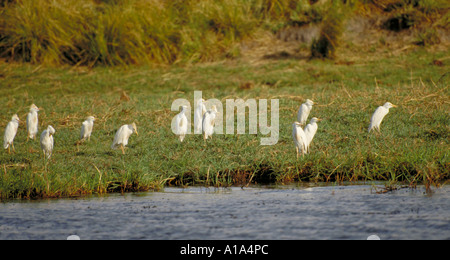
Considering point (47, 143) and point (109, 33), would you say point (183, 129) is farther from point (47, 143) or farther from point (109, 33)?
point (109, 33)

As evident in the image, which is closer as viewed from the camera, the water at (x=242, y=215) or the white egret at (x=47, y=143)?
the water at (x=242, y=215)

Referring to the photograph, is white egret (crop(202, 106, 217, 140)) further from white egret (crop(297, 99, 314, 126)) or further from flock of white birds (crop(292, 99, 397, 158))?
white egret (crop(297, 99, 314, 126))

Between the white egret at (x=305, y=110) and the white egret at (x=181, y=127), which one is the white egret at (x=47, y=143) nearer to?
the white egret at (x=181, y=127)

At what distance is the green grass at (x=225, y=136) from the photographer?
761 cm

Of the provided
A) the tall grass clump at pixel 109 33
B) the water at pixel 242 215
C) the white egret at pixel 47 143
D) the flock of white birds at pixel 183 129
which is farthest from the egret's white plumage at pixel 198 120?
the tall grass clump at pixel 109 33

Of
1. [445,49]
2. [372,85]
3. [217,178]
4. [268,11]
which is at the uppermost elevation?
[268,11]

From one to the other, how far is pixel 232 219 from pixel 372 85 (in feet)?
29.4

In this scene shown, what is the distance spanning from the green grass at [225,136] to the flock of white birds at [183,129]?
19 centimetres

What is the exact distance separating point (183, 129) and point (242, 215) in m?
3.87

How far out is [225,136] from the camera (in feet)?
33.3

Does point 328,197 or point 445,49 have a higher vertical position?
point 445,49

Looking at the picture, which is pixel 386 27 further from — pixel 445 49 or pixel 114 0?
pixel 114 0

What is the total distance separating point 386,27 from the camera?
1773cm
